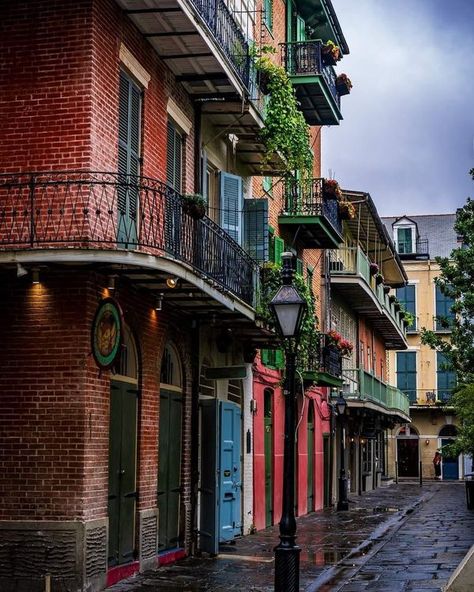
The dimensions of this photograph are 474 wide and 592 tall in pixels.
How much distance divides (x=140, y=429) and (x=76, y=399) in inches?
86.3

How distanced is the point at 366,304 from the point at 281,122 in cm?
1706

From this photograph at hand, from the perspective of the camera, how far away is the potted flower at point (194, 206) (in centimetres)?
1346

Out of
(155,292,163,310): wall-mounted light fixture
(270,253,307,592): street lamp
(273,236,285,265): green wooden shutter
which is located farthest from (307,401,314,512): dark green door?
(270,253,307,592): street lamp

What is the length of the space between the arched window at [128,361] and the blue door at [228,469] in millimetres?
2510

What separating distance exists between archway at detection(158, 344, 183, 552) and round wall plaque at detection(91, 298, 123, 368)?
2.65 metres

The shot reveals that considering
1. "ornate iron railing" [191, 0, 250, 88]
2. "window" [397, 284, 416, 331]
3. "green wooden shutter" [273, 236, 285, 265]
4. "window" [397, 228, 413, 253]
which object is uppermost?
"window" [397, 228, 413, 253]

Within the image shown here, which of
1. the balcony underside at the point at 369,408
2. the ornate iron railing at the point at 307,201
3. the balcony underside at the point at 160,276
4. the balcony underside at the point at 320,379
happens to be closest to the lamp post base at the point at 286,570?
the balcony underside at the point at 160,276

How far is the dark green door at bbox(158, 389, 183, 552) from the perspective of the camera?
14680 millimetres

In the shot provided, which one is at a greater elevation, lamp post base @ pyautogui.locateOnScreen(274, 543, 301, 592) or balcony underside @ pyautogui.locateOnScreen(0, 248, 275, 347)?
balcony underside @ pyautogui.locateOnScreen(0, 248, 275, 347)

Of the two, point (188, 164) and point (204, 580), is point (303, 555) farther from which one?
point (188, 164)

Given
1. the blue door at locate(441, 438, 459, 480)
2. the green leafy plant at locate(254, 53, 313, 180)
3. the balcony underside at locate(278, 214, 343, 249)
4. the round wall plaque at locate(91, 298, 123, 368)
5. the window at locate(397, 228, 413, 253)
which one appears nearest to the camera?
the round wall plaque at locate(91, 298, 123, 368)

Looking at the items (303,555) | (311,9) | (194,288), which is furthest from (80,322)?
(311,9)

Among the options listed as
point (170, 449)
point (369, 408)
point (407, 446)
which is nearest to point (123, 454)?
point (170, 449)

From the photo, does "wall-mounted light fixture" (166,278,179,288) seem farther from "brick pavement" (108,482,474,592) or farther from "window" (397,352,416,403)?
"window" (397,352,416,403)
